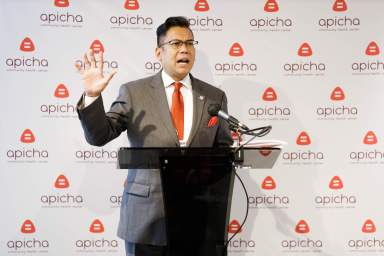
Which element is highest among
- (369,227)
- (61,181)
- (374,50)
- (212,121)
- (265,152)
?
(374,50)

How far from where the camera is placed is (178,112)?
8.51 ft

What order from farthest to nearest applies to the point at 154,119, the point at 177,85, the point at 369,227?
the point at 369,227, the point at 177,85, the point at 154,119

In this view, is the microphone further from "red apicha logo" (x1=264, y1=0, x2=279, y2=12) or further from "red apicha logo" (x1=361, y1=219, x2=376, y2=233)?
"red apicha logo" (x1=361, y1=219, x2=376, y2=233)

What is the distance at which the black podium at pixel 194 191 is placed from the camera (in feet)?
6.47

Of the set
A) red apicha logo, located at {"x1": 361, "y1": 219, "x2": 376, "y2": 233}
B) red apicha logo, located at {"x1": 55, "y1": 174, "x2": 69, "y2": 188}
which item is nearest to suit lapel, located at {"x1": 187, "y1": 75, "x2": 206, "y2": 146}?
red apicha logo, located at {"x1": 55, "y1": 174, "x2": 69, "y2": 188}

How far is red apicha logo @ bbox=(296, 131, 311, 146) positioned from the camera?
386 centimetres

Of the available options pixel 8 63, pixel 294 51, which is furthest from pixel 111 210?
pixel 294 51

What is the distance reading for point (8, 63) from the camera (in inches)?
144

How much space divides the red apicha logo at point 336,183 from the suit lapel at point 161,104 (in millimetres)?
1984

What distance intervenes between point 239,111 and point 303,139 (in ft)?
2.06

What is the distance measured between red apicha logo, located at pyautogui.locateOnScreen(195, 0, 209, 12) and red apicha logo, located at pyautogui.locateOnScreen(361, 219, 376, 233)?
2384 millimetres

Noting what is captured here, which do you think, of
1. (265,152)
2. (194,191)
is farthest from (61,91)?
(265,152)

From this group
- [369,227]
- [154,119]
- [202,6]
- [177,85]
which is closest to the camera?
[154,119]

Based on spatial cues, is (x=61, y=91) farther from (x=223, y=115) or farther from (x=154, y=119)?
(x=223, y=115)
